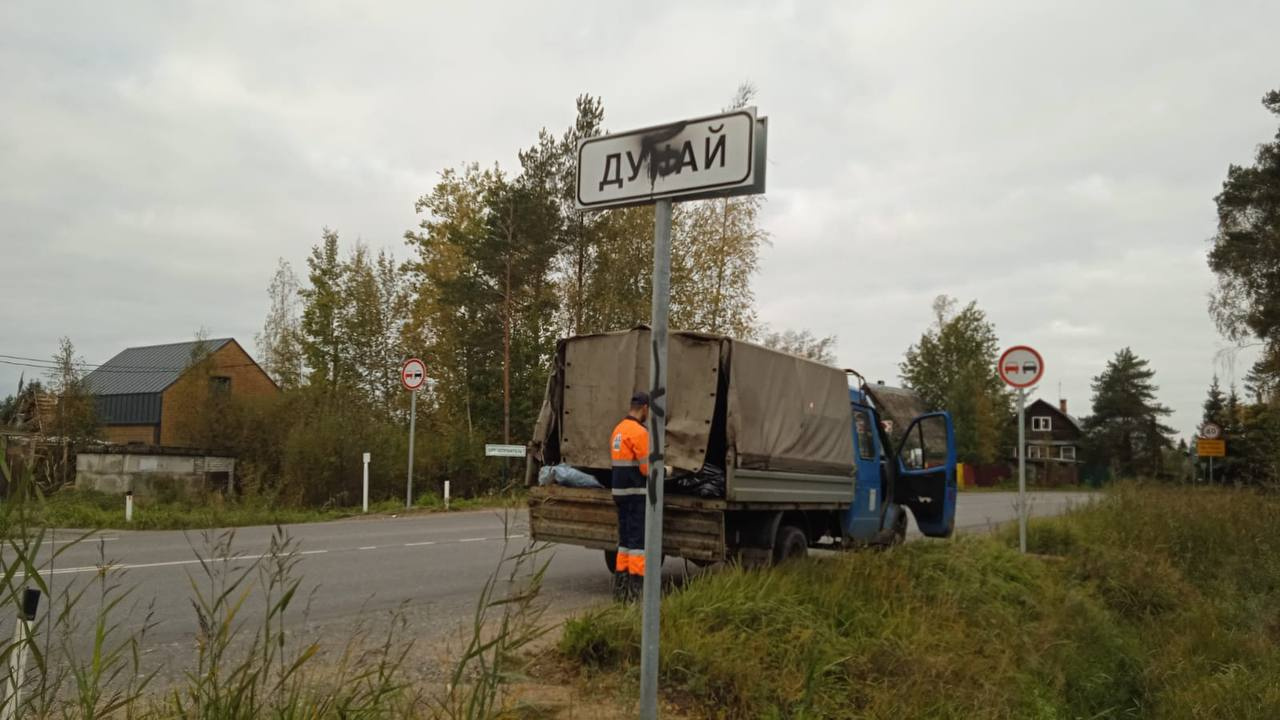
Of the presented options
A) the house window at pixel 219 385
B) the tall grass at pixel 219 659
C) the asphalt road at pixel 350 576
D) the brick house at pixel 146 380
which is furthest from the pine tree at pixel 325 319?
the tall grass at pixel 219 659

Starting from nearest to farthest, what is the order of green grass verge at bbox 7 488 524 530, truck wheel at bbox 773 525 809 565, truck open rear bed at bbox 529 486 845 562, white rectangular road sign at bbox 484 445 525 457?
truck open rear bed at bbox 529 486 845 562, truck wheel at bbox 773 525 809 565, green grass verge at bbox 7 488 524 530, white rectangular road sign at bbox 484 445 525 457

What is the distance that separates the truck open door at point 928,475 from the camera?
11195 millimetres

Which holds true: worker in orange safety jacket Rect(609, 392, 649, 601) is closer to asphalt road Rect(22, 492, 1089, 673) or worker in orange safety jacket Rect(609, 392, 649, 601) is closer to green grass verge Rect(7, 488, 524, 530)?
asphalt road Rect(22, 492, 1089, 673)

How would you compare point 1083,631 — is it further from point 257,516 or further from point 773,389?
point 257,516

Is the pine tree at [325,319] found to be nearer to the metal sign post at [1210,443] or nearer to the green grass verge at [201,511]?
the green grass verge at [201,511]

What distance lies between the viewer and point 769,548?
8617 millimetres

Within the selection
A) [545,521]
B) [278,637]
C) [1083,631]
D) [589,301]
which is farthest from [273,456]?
[278,637]

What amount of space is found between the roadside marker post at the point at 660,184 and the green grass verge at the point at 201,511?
10.8m

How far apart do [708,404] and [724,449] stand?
694 millimetres

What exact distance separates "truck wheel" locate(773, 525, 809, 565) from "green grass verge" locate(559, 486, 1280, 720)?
0.70 m

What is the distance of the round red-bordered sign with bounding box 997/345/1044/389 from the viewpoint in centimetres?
1268

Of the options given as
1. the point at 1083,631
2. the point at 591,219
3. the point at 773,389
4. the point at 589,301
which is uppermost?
the point at 591,219

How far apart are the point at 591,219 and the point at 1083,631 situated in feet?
76.7

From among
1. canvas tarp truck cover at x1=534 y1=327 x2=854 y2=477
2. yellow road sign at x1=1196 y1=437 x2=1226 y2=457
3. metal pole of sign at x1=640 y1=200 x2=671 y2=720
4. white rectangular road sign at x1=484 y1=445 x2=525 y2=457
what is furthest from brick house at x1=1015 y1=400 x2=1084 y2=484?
metal pole of sign at x1=640 y1=200 x2=671 y2=720
